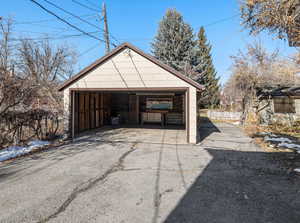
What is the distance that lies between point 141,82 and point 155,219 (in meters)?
5.99

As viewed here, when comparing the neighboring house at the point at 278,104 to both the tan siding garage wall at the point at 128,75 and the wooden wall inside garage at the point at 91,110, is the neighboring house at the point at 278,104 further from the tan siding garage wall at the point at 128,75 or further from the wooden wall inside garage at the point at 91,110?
the wooden wall inside garage at the point at 91,110

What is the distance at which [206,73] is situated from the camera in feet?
85.7

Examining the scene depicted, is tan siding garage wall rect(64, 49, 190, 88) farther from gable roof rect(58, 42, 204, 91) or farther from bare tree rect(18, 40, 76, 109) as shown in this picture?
bare tree rect(18, 40, 76, 109)

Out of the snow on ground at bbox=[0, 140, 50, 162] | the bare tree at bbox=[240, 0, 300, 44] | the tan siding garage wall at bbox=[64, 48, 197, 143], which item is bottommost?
the snow on ground at bbox=[0, 140, 50, 162]

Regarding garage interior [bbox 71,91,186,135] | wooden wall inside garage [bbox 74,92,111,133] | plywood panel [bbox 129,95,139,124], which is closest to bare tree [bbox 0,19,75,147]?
wooden wall inside garage [bbox 74,92,111,133]

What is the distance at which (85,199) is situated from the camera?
3.05 meters

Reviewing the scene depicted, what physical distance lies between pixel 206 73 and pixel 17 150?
25521 mm

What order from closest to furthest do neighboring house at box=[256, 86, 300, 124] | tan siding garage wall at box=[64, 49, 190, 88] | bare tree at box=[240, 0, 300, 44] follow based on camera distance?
bare tree at box=[240, 0, 300, 44] → tan siding garage wall at box=[64, 49, 190, 88] → neighboring house at box=[256, 86, 300, 124]

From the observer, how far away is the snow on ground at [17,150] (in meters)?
5.44

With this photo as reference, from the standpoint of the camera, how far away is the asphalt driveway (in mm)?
2619

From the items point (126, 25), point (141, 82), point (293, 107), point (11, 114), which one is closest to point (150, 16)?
point (126, 25)

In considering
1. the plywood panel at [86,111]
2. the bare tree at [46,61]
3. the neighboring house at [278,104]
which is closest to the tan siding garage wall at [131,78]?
the plywood panel at [86,111]

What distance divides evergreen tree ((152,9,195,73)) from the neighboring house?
11.3 metres

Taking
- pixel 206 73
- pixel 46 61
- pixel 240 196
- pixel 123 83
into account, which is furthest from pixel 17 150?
pixel 206 73
